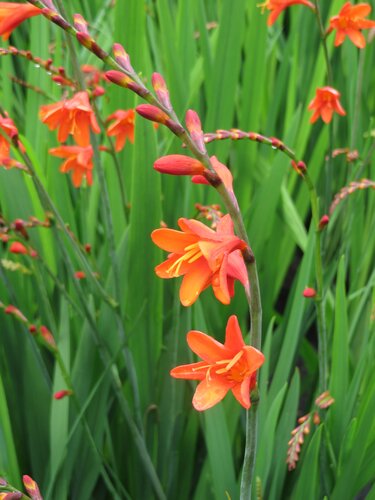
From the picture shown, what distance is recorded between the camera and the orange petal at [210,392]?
0.70 metres

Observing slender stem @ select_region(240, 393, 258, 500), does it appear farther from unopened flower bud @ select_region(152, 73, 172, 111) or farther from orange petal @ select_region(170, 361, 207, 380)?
unopened flower bud @ select_region(152, 73, 172, 111)

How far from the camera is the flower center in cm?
69

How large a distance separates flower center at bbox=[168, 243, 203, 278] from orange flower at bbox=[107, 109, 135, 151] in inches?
26.9

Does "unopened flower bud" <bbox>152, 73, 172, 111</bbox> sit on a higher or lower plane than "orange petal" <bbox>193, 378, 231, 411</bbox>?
higher

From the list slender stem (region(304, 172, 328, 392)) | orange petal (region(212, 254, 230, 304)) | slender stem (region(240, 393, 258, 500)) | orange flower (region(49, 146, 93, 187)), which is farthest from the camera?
orange flower (region(49, 146, 93, 187))

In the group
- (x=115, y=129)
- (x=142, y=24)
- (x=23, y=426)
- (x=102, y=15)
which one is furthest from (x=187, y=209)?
(x=102, y=15)

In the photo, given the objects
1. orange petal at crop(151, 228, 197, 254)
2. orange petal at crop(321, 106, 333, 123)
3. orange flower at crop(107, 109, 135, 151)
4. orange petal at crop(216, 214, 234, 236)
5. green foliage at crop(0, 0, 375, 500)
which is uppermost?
orange petal at crop(321, 106, 333, 123)

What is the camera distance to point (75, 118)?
3.84 ft

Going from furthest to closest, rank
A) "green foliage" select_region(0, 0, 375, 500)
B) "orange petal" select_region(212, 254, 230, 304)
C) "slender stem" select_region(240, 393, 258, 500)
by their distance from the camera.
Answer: "green foliage" select_region(0, 0, 375, 500) → "slender stem" select_region(240, 393, 258, 500) → "orange petal" select_region(212, 254, 230, 304)

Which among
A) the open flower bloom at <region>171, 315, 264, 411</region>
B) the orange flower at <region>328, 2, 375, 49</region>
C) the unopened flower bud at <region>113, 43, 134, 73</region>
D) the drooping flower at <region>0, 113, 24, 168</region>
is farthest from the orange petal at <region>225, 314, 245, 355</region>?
the orange flower at <region>328, 2, 375, 49</region>

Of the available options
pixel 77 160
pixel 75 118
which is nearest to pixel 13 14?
pixel 75 118

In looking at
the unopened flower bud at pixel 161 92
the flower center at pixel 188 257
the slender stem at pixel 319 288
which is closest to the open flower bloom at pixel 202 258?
the flower center at pixel 188 257

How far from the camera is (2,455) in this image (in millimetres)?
1166

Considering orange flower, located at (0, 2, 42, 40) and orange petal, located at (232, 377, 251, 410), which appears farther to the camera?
orange flower, located at (0, 2, 42, 40)
